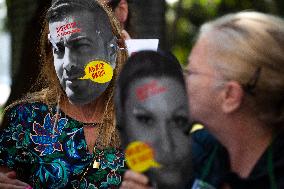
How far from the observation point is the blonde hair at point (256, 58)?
169cm

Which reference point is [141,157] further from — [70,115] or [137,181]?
[70,115]

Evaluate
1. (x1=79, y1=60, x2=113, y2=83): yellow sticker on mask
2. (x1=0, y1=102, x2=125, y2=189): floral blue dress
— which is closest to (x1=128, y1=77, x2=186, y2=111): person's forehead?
(x1=79, y1=60, x2=113, y2=83): yellow sticker on mask

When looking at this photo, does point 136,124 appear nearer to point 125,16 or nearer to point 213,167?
point 213,167

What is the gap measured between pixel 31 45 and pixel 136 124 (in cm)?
186

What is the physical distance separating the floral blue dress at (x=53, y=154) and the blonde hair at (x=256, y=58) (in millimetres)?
626

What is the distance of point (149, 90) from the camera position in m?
1.78

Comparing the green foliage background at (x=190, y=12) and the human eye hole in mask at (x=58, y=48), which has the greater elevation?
the human eye hole in mask at (x=58, y=48)

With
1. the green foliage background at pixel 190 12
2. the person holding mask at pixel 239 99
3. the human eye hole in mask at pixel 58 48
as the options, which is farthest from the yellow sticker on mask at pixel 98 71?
the green foliage background at pixel 190 12

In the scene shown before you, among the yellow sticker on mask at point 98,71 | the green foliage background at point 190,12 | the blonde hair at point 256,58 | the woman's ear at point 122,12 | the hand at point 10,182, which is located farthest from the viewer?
the green foliage background at point 190,12

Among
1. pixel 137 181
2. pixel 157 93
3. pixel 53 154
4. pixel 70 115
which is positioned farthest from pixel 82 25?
pixel 137 181

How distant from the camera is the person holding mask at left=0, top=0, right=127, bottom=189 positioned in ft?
7.15

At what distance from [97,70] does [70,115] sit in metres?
0.20

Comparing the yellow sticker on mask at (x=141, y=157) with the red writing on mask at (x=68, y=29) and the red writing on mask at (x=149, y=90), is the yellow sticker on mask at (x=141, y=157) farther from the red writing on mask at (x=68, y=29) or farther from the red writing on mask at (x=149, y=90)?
the red writing on mask at (x=68, y=29)

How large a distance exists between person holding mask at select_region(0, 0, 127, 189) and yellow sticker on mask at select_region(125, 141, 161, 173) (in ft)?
1.44
